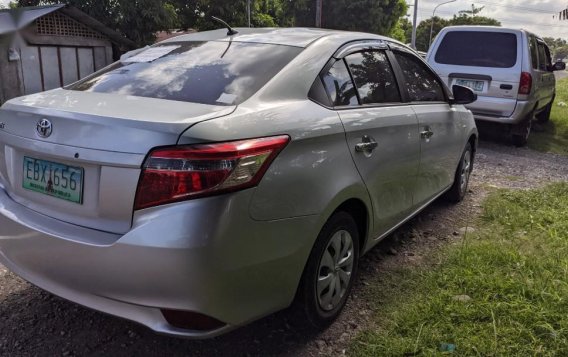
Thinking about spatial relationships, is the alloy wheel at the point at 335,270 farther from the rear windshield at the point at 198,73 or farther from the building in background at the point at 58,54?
the building in background at the point at 58,54

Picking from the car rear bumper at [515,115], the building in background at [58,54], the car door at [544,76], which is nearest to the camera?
the car rear bumper at [515,115]

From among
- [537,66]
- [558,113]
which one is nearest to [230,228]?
[537,66]

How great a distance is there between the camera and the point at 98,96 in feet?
7.97

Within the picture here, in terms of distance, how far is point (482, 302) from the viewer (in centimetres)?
294

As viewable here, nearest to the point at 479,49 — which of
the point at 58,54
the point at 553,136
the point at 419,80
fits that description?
the point at 553,136

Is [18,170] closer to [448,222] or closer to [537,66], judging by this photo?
[448,222]

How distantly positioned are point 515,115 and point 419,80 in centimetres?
474

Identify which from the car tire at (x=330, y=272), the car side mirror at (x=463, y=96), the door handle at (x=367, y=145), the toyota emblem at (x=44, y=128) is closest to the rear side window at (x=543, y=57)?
the car side mirror at (x=463, y=96)

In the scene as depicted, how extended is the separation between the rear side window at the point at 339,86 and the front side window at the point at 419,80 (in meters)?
0.81

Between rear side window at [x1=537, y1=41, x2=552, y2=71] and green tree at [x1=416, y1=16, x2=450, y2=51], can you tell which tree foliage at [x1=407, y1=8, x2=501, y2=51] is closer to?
green tree at [x1=416, y1=16, x2=450, y2=51]

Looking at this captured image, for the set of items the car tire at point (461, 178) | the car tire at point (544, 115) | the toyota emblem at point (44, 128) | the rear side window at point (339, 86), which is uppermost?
the rear side window at point (339, 86)

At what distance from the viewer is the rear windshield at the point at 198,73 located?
2.38 meters

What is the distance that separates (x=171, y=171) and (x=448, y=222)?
326 centimetres

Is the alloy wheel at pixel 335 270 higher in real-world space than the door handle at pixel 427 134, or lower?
lower
